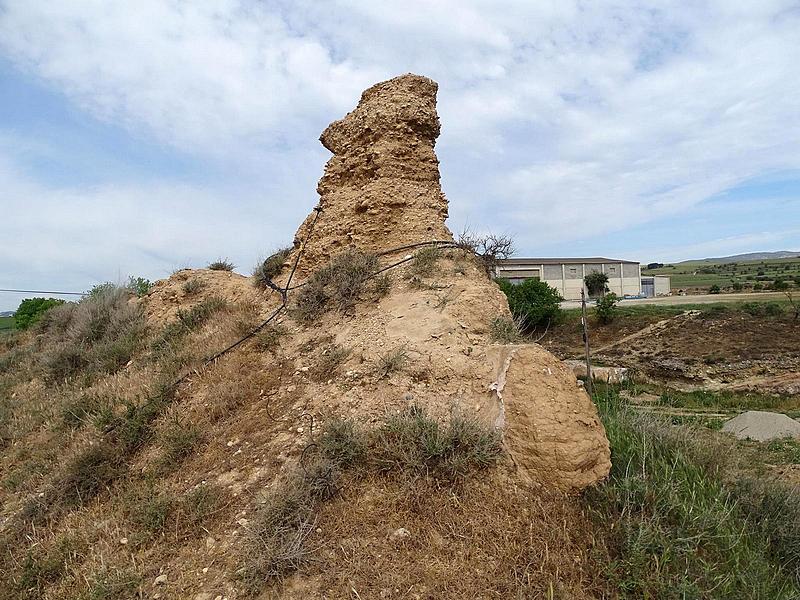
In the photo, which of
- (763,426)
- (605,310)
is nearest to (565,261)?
(605,310)

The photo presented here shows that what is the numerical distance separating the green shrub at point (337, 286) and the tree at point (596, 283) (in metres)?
49.4

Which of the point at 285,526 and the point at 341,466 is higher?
the point at 341,466

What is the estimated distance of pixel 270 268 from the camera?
7.61m

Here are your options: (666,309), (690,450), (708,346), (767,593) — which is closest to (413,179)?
(690,450)

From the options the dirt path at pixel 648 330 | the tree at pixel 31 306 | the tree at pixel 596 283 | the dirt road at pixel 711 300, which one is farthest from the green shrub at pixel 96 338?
the tree at pixel 596 283

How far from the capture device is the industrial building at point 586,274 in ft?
178

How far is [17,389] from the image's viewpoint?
26.1 ft

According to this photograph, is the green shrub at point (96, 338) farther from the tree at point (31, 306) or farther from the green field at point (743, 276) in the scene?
the green field at point (743, 276)

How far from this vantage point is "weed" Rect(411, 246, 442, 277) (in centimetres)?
559

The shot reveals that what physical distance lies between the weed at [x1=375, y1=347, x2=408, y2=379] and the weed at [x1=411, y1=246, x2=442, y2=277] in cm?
136

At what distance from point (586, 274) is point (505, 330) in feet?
182

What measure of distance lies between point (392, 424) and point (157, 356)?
13.4 feet

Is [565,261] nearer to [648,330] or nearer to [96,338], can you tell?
[648,330]

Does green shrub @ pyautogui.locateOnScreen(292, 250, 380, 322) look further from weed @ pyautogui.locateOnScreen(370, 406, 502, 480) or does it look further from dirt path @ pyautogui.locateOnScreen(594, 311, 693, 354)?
dirt path @ pyautogui.locateOnScreen(594, 311, 693, 354)
